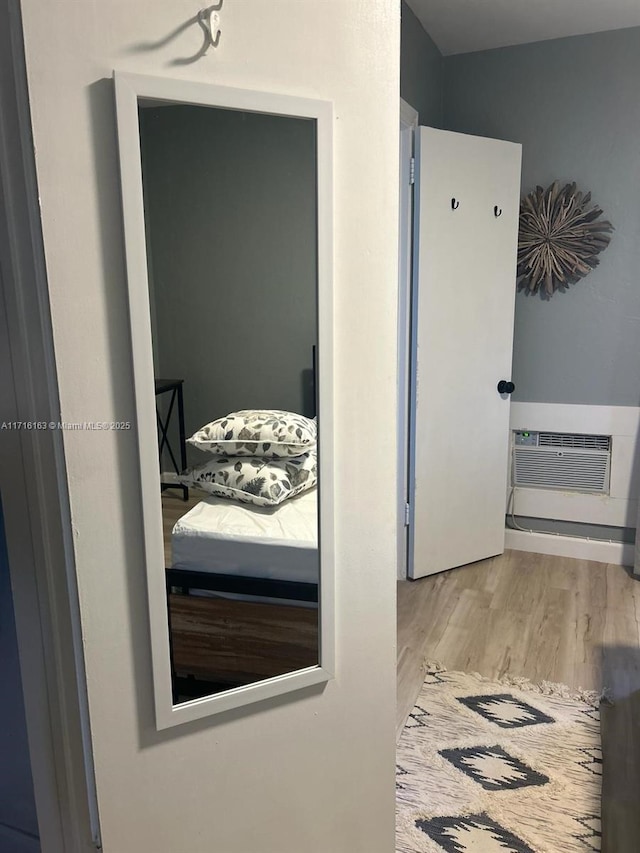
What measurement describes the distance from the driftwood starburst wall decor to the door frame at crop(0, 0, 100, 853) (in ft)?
9.11

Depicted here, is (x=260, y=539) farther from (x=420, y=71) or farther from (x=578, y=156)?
(x=578, y=156)

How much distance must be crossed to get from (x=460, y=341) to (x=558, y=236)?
75 cm

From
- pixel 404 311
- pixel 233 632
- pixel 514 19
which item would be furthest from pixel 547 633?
pixel 514 19

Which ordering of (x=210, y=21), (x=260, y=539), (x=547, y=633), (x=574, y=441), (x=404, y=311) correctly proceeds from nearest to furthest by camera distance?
(x=210, y=21) → (x=260, y=539) → (x=547, y=633) → (x=404, y=311) → (x=574, y=441)

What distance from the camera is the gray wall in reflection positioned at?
1.02 meters

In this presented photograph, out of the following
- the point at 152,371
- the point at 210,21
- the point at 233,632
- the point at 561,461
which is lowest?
the point at 561,461

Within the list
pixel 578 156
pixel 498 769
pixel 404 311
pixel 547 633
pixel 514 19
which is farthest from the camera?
pixel 578 156

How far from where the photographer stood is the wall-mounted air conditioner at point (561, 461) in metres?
3.30

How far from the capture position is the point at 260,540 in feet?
3.91

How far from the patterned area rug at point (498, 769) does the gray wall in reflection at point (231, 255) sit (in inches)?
50.0

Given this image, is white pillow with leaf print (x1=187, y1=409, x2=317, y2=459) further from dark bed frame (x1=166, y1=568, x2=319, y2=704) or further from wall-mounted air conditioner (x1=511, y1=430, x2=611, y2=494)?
wall-mounted air conditioner (x1=511, y1=430, x2=611, y2=494)

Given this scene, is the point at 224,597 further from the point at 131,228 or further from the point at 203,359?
the point at 131,228

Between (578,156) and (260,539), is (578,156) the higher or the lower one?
the higher one

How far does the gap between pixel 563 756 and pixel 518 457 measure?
5.79 feet
